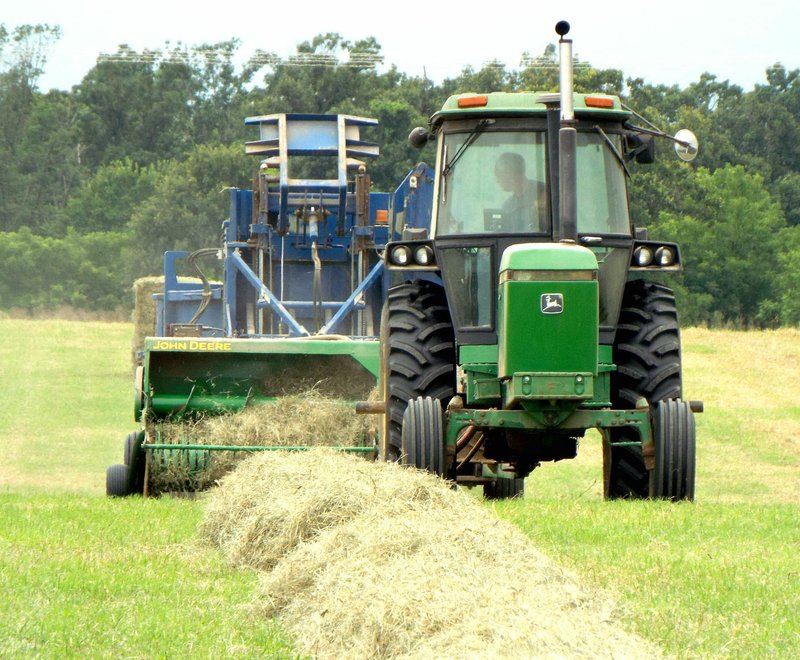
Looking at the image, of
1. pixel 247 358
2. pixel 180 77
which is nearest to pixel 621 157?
pixel 247 358

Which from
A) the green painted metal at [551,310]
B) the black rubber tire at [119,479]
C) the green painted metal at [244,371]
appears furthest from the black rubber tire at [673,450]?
the black rubber tire at [119,479]

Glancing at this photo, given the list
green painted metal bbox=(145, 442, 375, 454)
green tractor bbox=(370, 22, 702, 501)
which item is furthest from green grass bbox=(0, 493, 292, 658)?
green tractor bbox=(370, 22, 702, 501)

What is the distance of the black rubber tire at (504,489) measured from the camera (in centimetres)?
1127

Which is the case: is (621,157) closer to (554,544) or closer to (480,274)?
(480,274)

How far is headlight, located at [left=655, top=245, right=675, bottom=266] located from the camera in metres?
9.23

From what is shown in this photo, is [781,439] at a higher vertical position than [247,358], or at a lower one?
lower

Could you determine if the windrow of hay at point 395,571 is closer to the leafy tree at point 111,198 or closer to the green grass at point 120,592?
the green grass at point 120,592


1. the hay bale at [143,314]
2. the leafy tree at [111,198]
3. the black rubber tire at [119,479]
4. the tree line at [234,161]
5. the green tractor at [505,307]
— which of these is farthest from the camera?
the leafy tree at [111,198]

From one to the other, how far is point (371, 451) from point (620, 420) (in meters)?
2.12

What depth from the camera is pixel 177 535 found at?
25.7 feet

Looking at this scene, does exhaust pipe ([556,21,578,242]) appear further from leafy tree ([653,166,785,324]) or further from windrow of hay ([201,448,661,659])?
leafy tree ([653,166,785,324])

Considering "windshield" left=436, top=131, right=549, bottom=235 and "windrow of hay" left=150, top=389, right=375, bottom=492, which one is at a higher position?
"windshield" left=436, top=131, right=549, bottom=235

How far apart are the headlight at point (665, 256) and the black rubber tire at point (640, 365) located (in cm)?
26

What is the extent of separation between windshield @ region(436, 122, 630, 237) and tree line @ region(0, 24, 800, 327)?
38776 millimetres
